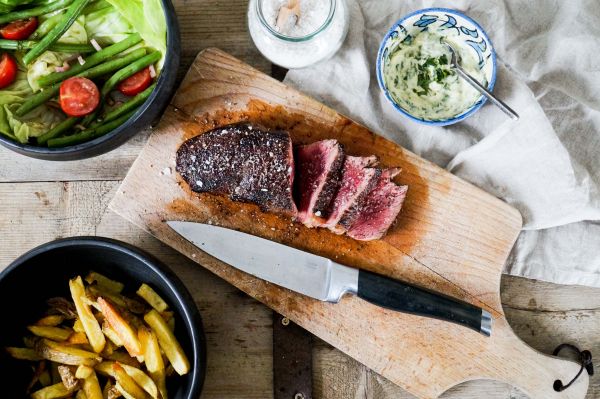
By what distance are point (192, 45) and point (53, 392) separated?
70.6 inches

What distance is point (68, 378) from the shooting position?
2.71 m

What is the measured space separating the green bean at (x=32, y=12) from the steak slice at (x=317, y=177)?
1316 millimetres

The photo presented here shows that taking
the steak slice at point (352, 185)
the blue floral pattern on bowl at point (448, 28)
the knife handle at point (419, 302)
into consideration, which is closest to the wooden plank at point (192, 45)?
the blue floral pattern on bowl at point (448, 28)

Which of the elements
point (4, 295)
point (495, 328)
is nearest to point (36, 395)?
point (4, 295)

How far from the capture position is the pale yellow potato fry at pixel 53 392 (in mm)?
2709

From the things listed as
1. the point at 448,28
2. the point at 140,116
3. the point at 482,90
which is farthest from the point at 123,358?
the point at 448,28

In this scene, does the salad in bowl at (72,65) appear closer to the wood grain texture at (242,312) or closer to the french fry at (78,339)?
the wood grain texture at (242,312)

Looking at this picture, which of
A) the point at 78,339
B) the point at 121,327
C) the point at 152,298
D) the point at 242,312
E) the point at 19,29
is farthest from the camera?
the point at 242,312

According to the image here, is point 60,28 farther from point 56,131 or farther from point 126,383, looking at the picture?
point 126,383

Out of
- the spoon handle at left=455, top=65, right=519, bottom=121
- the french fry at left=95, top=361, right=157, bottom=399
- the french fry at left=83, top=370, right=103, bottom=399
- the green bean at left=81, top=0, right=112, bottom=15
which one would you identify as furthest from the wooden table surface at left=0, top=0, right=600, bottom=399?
the spoon handle at left=455, top=65, right=519, bottom=121

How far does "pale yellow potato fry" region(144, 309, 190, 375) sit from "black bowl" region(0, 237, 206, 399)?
5 cm

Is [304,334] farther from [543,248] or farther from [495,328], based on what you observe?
[543,248]

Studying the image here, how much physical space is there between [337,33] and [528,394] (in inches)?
77.7

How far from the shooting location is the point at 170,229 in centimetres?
306
